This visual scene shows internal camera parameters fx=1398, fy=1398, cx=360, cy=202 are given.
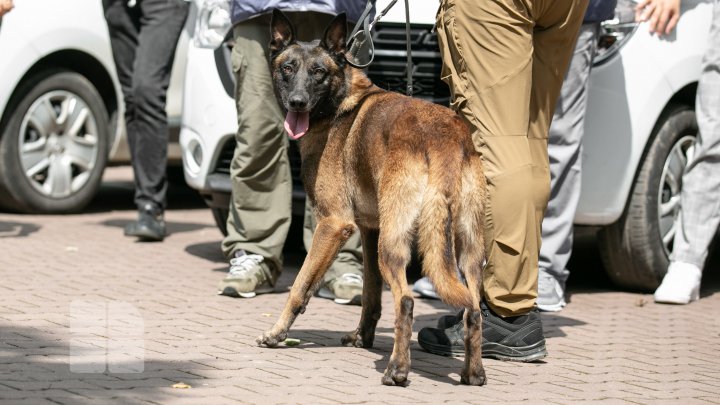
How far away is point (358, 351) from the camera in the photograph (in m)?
5.93

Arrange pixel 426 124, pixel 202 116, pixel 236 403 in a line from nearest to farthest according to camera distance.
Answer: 1. pixel 236 403
2. pixel 426 124
3. pixel 202 116

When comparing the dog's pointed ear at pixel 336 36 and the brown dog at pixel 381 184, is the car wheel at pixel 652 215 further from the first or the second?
the dog's pointed ear at pixel 336 36

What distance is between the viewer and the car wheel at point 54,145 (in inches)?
376

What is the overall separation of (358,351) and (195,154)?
2.69 meters

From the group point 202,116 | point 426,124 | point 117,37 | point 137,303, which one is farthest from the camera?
point 117,37

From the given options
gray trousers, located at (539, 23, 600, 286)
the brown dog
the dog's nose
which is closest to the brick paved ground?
the brown dog


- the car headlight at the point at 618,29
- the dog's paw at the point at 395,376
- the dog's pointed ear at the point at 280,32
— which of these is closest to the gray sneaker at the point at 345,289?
the dog's pointed ear at the point at 280,32

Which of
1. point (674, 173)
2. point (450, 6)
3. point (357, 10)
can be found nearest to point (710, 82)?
point (674, 173)

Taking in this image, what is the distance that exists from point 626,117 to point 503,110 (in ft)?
6.89

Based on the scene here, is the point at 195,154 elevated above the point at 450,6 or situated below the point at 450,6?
below

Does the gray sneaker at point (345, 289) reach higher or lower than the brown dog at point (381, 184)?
lower

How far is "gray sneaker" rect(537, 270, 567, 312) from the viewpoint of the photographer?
23.3ft

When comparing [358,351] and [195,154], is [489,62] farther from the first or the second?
[195,154]
